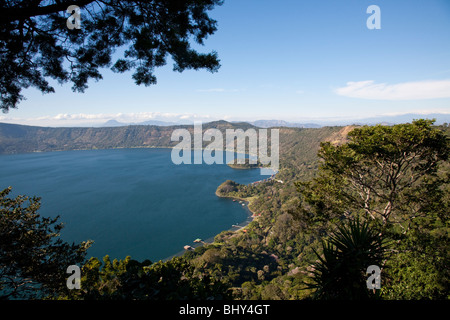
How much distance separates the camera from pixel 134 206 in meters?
47.5

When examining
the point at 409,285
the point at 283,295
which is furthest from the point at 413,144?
the point at 283,295

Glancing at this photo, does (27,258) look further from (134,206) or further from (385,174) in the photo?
(134,206)

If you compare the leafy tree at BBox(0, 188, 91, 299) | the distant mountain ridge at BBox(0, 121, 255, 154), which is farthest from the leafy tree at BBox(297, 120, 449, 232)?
the distant mountain ridge at BBox(0, 121, 255, 154)

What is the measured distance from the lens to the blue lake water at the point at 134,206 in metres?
33.9

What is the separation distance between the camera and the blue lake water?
111 feet

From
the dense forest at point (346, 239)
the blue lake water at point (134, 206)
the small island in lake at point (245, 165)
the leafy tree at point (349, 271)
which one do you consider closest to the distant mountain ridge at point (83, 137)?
the small island in lake at point (245, 165)

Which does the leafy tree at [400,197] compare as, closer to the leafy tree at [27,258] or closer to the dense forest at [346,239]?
the dense forest at [346,239]

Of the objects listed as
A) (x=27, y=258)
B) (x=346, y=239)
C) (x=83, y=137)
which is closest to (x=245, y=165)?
(x=346, y=239)

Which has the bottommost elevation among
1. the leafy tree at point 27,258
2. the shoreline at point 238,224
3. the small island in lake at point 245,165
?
the shoreline at point 238,224

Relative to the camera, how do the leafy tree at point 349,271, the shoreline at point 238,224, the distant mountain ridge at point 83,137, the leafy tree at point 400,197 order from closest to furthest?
1. the leafy tree at point 349,271
2. the leafy tree at point 400,197
3. the shoreline at point 238,224
4. the distant mountain ridge at point 83,137

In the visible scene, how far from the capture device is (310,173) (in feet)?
227

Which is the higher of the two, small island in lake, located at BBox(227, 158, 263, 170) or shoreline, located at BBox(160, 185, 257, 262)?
small island in lake, located at BBox(227, 158, 263, 170)

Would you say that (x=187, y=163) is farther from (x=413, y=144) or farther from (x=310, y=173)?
(x=413, y=144)

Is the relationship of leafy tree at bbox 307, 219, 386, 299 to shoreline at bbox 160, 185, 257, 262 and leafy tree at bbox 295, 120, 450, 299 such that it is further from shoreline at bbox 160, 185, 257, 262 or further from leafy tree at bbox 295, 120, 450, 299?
shoreline at bbox 160, 185, 257, 262
